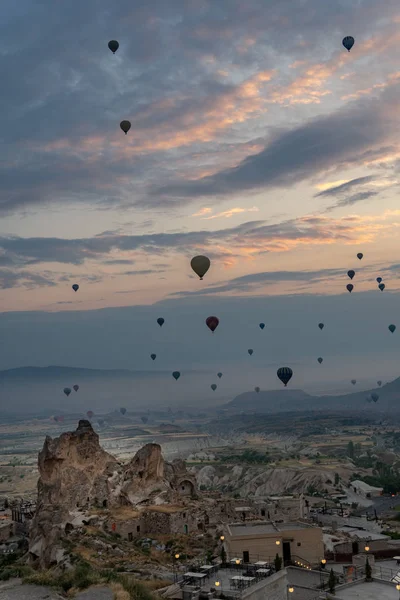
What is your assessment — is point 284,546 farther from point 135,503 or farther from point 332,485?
point 332,485

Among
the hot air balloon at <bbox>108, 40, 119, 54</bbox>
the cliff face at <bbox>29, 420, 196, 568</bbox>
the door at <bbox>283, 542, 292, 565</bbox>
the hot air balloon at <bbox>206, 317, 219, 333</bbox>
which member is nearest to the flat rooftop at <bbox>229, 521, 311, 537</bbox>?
the door at <bbox>283, 542, 292, 565</bbox>

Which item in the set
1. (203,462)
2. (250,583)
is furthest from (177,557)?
(203,462)

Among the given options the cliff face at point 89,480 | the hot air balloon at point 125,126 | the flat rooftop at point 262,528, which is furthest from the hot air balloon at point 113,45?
the flat rooftop at point 262,528

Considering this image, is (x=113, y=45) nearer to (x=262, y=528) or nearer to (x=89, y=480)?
(x=89, y=480)

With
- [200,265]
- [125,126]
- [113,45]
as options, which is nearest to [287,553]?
[200,265]

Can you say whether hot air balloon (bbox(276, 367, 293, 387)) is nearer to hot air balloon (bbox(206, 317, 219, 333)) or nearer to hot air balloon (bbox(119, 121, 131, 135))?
hot air balloon (bbox(206, 317, 219, 333))

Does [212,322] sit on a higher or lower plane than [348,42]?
lower
